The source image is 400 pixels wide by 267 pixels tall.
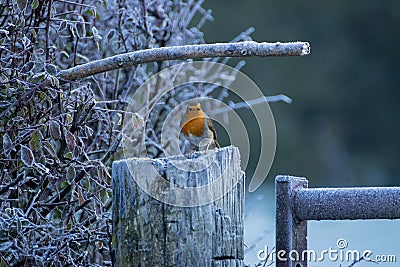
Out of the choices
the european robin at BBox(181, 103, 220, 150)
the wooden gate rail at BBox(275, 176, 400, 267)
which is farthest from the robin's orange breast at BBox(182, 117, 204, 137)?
the wooden gate rail at BBox(275, 176, 400, 267)

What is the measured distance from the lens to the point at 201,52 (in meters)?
2.23

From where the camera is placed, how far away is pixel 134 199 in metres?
1.90

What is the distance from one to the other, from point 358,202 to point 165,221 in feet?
1.87

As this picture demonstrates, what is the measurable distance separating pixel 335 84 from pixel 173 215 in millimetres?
10107

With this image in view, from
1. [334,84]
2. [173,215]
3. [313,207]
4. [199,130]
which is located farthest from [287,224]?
[334,84]

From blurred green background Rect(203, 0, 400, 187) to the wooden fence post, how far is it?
8.02 m

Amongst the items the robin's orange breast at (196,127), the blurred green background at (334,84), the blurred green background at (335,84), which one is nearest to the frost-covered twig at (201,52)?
the robin's orange breast at (196,127)

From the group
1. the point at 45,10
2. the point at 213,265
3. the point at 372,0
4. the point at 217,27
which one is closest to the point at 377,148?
the point at 372,0

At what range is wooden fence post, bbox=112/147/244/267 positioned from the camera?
6.19 ft

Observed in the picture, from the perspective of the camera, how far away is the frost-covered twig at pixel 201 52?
6.87ft

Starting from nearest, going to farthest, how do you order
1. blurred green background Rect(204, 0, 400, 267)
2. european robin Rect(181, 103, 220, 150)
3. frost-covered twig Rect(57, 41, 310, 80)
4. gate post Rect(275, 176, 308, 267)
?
frost-covered twig Rect(57, 41, 310, 80) → gate post Rect(275, 176, 308, 267) → european robin Rect(181, 103, 220, 150) → blurred green background Rect(204, 0, 400, 267)

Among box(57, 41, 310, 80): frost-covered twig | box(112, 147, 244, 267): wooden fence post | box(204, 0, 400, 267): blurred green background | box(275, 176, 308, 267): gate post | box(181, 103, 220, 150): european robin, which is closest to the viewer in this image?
box(112, 147, 244, 267): wooden fence post

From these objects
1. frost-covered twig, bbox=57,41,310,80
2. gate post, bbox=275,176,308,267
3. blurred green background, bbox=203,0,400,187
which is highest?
blurred green background, bbox=203,0,400,187

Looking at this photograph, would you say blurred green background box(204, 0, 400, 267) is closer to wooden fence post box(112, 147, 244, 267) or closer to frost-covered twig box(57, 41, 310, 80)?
frost-covered twig box(57, 41, 310, 80)
